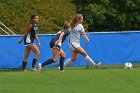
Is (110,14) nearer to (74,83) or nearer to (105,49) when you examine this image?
(105,49)

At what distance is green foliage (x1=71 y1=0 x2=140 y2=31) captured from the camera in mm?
36625

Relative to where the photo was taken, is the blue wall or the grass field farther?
the blue wall

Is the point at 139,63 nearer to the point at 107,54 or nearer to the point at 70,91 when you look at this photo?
the point at 107,54

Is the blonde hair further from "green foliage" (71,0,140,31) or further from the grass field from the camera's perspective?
"green foliage" (71,0,140,31)

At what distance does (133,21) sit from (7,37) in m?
22.1

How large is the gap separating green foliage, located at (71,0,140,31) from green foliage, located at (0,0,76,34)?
4.54m

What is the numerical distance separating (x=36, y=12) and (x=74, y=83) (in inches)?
729

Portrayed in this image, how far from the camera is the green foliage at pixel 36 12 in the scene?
26.3 metres

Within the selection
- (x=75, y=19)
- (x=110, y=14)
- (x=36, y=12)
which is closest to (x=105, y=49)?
(x=75, y=19)

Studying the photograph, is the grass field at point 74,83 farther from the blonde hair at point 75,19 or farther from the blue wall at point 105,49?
the blue wall at point 105,49

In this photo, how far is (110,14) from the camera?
37.7 m

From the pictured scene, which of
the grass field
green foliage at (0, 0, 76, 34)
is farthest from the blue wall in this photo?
green foliage at (0, 0, 76, 34)

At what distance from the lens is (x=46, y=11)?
29.8 meters

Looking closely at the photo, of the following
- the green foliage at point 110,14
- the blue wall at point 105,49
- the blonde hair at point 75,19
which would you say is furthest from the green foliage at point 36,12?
the blonde hair at point 75,19
